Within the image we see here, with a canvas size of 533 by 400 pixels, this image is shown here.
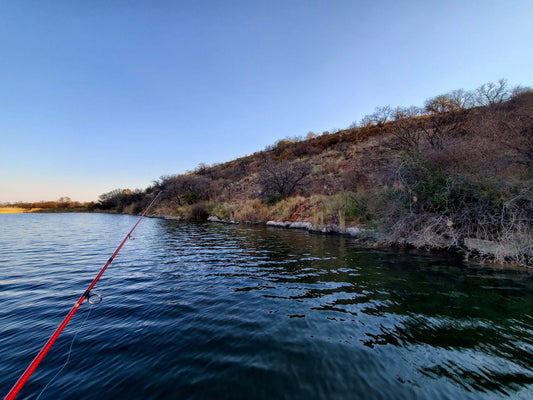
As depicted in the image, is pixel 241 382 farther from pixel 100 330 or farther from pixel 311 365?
pixel 100 330

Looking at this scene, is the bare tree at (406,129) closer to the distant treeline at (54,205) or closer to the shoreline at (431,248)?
the shoreline at (431,248)

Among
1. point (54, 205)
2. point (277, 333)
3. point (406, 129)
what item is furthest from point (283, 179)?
point (54, 205)

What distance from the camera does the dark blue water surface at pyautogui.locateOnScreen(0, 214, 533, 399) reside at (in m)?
2.38

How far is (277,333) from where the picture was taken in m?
3.38

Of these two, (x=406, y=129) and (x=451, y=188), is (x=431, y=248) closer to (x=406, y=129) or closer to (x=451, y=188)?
(x=451, y=188)

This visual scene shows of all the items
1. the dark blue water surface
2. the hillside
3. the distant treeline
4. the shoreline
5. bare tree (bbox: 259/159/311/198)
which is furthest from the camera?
the distant treeline

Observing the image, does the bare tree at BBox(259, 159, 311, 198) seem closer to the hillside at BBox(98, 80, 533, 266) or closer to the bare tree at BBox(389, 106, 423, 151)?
the hillside at BBox(98, 80, 533, 266)

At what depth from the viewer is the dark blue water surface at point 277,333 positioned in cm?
238

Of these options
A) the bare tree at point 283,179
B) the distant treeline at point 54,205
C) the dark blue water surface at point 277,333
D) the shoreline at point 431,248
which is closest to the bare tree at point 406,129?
the shoreline at point 431,248

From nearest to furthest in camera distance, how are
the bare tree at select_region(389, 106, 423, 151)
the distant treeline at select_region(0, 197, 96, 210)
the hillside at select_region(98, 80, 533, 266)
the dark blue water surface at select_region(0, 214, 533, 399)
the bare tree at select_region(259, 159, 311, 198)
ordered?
the dark blue water surface at select_region(0, 214, 533, 399), the hillside at select_region(98, 80, 533, 266), the bare tree at select_region(389, 106, 423, 151), the bare tree at select_region(259, 159, 311, 198), the distant treeline at select_region(0, 197, 96, 210)

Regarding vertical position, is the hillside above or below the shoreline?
above

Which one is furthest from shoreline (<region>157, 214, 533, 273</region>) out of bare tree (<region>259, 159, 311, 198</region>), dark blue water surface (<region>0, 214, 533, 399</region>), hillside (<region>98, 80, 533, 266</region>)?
bare tree (<region>259, 159, 311, 198</region>)

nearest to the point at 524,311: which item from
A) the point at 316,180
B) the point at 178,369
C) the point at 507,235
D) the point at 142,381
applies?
the point at 507,235

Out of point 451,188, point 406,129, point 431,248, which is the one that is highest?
point 406,129
